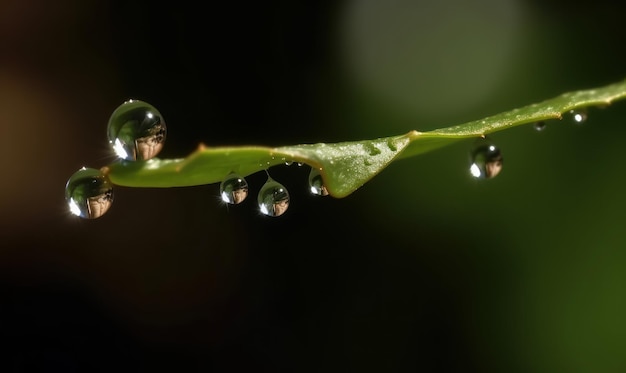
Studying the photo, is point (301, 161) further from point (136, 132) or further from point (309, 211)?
point (309, 211)

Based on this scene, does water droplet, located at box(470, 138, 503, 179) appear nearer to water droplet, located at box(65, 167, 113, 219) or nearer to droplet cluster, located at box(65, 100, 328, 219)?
droplet cluster, located at box(65, 100, 328, 219)

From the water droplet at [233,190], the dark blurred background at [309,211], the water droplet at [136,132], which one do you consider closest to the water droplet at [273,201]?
the water droplet at [233,190]

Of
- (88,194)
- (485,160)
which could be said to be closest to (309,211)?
(485,160)

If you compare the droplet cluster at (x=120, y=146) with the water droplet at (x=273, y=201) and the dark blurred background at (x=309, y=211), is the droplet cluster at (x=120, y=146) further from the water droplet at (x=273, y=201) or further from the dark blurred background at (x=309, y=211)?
the dark blurred background at (x=309, y=211)

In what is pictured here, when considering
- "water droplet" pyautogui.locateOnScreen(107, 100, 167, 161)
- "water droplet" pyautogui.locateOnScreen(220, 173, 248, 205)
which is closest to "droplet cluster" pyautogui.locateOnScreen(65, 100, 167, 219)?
"water droplet" pyautogui.locateOnScreen(107, 100, 167, 161)

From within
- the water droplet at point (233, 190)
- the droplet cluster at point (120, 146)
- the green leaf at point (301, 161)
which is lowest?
the green leaf at point (301, 161)

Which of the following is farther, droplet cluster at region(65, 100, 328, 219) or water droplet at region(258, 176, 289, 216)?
water droplet at region(258, 176, 289, 216)
